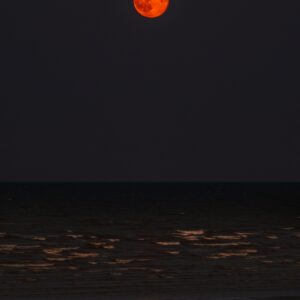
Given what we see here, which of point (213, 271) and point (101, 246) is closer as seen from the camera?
point (213, 271)

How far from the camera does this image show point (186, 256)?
1307 inches

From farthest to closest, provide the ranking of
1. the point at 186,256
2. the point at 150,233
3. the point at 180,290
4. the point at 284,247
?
the point at 150,233
the point at 284,247
the point at 186,256
the point at 180,290

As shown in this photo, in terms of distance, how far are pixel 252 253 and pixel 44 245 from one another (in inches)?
521

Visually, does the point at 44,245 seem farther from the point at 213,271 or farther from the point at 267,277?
the point at 267,277

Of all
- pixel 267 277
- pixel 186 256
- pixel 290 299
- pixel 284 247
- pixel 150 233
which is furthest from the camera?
pixel 150 233

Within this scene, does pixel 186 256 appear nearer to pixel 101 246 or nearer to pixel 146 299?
pixel 101 246

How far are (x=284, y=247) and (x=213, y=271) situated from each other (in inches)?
586

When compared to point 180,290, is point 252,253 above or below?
above

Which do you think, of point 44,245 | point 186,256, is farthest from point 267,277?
point 44,245

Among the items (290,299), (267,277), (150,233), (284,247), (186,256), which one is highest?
(150,233)

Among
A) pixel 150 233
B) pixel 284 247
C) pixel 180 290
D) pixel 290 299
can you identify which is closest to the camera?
pixel 290 299

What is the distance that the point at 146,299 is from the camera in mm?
15602

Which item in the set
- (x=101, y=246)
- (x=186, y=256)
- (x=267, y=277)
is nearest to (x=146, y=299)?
(x=267, y=277)

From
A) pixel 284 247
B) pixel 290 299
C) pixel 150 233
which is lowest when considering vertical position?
pixel 290 299
